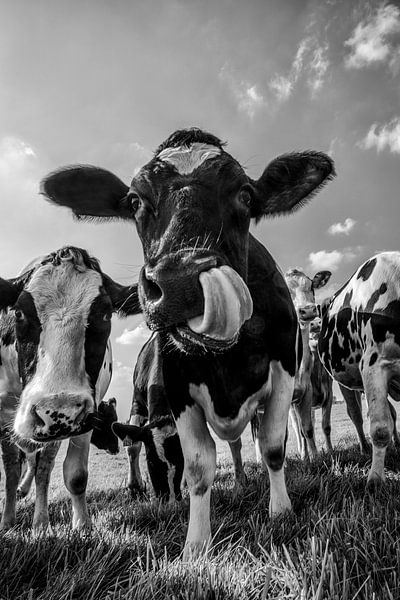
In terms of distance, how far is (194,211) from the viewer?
273 cm

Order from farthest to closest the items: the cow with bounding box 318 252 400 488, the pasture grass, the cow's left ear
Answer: the cow's left ear, the cow with bounding box 318 252 400 488, the pasture grass

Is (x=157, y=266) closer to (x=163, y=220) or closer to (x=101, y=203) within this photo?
(x=163, y=220)

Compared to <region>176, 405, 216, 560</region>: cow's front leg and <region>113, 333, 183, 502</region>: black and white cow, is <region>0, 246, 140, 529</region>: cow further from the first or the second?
<region>176, 405, 216, 560</region>: cow's front leg

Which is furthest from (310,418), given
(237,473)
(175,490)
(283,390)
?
(283,390)

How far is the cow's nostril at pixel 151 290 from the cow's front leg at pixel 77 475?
8.27 feet

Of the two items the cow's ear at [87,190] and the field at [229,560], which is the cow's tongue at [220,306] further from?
the cow's ear at [87,190]

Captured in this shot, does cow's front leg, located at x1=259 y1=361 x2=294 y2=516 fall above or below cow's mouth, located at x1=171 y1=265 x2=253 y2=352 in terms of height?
below

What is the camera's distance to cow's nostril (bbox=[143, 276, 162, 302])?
237 centimetres

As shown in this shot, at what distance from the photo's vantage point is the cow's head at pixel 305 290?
9.55m

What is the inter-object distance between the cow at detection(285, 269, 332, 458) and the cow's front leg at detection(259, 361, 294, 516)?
296 centimetres

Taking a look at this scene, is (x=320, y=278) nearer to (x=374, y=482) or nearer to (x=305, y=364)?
(x=305, y=364)

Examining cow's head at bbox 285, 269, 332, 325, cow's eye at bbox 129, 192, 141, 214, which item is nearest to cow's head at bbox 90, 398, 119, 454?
cow's eye at bbox 129, 192, 141, 214

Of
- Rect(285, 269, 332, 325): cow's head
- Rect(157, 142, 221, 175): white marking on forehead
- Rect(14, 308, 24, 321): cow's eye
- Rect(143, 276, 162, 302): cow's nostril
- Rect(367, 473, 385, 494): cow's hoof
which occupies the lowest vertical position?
Rect(367, 473, 385, 494): cow's hoof

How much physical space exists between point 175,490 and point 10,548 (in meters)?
2.29
